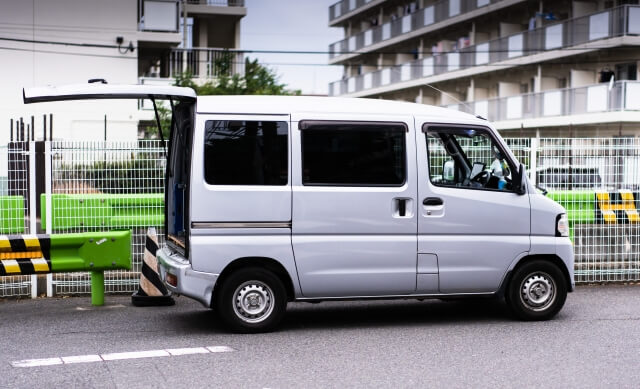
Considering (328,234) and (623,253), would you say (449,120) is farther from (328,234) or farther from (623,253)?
(623,253)

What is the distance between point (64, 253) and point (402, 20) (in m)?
44.5

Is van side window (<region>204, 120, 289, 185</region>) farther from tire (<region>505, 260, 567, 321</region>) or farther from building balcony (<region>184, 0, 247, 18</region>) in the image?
building balcony (<region>184, 0, 247, 18</region>)

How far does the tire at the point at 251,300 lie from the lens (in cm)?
779

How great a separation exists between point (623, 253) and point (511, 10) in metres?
31.5

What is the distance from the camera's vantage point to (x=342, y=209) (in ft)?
26.1

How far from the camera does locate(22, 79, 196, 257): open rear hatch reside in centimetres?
777

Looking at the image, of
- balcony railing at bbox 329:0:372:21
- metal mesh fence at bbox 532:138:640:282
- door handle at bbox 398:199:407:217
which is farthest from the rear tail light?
balcony railing at bbox 329:0:372:21

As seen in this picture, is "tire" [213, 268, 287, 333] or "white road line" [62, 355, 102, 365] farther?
"tire" [213, 268, 287, 333]

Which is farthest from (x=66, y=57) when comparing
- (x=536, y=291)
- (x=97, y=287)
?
(x=536, y=291)

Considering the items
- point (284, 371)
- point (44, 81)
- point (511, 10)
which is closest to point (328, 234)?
point (284, 371)

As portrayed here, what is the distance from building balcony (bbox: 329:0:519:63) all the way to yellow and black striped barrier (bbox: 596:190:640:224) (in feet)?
96.1

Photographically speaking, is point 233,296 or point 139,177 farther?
point 139,177

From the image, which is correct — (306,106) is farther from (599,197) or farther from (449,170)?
(599,197)

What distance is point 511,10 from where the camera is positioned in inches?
1624
